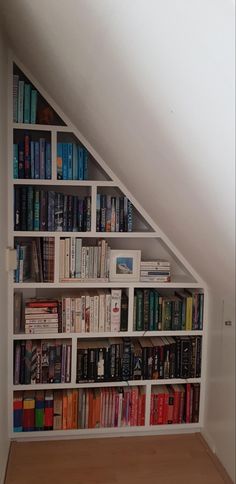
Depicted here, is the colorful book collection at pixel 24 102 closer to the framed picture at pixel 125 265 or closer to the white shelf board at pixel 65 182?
the white shelf board at pixel 65 182

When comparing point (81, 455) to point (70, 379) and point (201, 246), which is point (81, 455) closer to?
point (70, 379)

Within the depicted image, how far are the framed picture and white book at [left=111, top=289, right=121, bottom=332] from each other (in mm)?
78

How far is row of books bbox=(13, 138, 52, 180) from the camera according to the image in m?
2.11

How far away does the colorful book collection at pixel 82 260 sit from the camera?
7.16 feet

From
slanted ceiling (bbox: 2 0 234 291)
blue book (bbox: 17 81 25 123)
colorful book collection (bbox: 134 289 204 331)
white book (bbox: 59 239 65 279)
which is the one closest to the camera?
slanted ceiling (bbox: 2 0 234 291)

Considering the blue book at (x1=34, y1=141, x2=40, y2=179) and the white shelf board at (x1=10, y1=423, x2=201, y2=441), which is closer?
the blue book at (x1=34, y1=141, x2=40, y2=179)

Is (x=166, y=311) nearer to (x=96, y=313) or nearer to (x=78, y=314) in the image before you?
(x=96, y=313)

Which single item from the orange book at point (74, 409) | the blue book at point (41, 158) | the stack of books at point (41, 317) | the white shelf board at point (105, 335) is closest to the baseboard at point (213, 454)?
the white shelf board at point (105, 335)

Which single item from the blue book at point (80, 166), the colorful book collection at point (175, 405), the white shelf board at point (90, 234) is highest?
the blue book at point (80, 166)

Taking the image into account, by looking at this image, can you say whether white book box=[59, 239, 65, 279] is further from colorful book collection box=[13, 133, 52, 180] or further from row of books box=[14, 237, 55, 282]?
colorful book collection box=[13, 133, 52, 180]

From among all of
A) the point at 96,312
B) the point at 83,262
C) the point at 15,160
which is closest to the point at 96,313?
the point at 96,312

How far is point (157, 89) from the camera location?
999 millimetres

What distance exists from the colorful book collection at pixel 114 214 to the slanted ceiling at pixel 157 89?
0.26 m

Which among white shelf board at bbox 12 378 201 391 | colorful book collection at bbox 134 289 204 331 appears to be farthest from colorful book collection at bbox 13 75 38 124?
white shelf board at bbox 12 378 201 391
